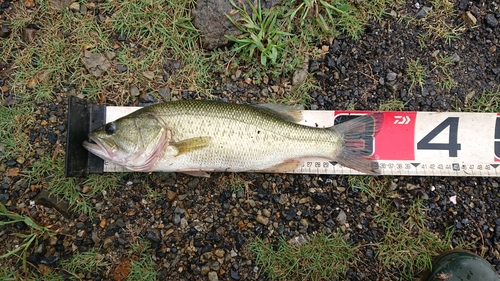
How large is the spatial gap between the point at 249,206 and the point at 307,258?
78 centimetres

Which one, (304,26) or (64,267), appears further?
(304,26)

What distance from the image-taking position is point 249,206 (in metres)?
3.60

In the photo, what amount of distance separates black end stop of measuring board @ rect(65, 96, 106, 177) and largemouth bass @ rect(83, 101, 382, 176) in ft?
0.80

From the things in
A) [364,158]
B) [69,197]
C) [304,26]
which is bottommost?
[69,197]

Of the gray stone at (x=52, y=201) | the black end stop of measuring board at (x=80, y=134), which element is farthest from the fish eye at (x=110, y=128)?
the gray stone at (x=52, y=201)

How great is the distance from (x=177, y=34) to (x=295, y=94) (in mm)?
1412

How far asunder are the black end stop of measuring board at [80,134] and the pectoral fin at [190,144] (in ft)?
3.26

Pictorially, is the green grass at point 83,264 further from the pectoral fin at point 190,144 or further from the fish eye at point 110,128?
the pectoral fin at point 190,144

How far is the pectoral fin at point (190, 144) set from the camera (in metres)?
3.03

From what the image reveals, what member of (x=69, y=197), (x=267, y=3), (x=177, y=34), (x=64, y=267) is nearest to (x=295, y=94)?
(x=267, y=3)

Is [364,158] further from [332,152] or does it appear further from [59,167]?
[59,167]

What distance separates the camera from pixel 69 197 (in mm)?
3564

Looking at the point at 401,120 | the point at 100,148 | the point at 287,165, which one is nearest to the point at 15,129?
the point at 100,148

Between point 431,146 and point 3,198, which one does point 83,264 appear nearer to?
point 3,198
